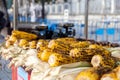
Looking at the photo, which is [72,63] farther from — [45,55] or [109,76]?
[109,76]

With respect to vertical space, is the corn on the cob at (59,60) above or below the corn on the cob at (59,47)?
below

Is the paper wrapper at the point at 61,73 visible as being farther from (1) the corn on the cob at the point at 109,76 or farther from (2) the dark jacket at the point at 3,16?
(2) the dark jacket at the point at 3,16

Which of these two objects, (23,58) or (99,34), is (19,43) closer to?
(23,58)

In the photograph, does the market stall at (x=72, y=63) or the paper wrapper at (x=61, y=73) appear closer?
the market stall at (x=72, y=63)

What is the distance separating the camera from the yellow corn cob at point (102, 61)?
2269mm

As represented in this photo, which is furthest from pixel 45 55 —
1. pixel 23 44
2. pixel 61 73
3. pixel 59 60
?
pixel 23 44

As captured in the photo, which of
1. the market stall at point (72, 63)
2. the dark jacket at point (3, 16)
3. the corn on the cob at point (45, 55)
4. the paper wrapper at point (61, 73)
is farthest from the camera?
the dark jacket at point (3, 16)

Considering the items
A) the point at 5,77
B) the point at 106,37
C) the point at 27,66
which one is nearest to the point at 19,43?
the point at 27,66

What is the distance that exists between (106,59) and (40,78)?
49 cm

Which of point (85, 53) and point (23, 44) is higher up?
point (85, 53)

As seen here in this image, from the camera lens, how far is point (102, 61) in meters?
2.28

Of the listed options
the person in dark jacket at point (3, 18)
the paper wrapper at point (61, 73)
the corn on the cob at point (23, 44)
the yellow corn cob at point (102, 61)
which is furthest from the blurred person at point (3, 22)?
the yellow corn cob at point (102, 61)

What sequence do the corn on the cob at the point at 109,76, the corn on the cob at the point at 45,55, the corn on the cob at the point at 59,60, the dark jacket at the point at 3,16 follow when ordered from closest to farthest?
1. the corn on the cob at the point at 109,76
2. the corn on the cob at the point at 59,60
3. the corn on the cob at the point at 45,55
4. the dark jacket at the point at 3,16

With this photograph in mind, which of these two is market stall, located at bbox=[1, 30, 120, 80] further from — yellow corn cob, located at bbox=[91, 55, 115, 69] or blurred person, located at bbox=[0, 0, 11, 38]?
blurred person, located at bbox=[0, 0, 11, 38]
